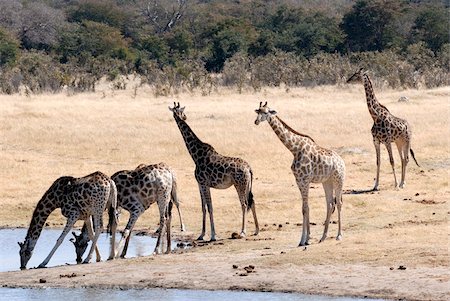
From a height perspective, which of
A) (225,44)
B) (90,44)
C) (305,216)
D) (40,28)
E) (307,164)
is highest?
(40,28)

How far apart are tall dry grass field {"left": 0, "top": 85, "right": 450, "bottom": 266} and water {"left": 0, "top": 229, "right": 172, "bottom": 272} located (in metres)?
0.79

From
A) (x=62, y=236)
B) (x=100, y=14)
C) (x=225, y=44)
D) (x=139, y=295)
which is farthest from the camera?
(x=100, y=14)

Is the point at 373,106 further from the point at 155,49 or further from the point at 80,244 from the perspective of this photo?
the point at 155,49

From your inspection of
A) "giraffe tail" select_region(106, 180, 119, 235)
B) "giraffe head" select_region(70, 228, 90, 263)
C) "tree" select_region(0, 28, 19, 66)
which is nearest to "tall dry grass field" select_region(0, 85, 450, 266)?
"giraffe tail" select_region(106, 180, 119, 235)

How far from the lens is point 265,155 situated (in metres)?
23.2

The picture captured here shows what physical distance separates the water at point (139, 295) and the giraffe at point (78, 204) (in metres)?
1.51

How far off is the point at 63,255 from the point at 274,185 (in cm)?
611

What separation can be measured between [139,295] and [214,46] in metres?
37.3

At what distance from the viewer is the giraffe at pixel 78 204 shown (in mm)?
13852

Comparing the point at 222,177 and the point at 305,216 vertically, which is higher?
the point at 222,177

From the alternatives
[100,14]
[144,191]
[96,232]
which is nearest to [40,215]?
[96,232]

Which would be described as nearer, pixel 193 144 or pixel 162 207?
pixel 162 207

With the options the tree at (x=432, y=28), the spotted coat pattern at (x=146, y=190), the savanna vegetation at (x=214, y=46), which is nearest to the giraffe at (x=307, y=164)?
the spotted coat pattern at (x=146, y=190)

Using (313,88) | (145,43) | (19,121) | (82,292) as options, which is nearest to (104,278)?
(82,292)
